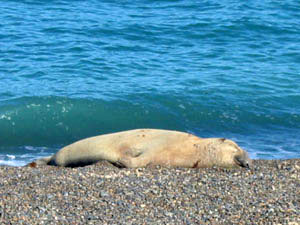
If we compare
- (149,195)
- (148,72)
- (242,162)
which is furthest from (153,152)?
(148,72)

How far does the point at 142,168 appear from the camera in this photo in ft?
29.0

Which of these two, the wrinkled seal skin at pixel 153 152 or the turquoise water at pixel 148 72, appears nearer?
the wrinkled seal skin at pixel 153 152

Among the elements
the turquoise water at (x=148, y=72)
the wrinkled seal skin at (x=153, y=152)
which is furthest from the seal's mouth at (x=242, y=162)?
the turquoise water at (x=148, y=72)

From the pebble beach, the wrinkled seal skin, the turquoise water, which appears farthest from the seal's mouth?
the turquoise water

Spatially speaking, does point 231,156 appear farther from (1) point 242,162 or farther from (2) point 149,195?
(2) point 149,195

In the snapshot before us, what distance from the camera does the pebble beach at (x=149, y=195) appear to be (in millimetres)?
6668

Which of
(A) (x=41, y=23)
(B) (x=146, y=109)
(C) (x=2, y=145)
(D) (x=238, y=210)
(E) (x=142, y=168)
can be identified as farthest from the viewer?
(A) (x=41, y=23)

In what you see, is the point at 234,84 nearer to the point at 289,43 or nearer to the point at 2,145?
the point at 289,43

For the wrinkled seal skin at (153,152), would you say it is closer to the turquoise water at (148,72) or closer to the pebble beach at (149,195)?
the pebble beach at (149,195)

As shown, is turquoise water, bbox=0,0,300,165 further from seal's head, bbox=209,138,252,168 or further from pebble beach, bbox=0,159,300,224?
pebble beach, bbox=0,159,300,224

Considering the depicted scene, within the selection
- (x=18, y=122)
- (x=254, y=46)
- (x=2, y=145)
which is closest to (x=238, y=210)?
(x=2, y=145)

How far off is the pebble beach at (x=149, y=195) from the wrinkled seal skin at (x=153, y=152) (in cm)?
20

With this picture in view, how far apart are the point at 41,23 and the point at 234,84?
7019 millimetres

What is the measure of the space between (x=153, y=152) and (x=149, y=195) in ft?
5.62
